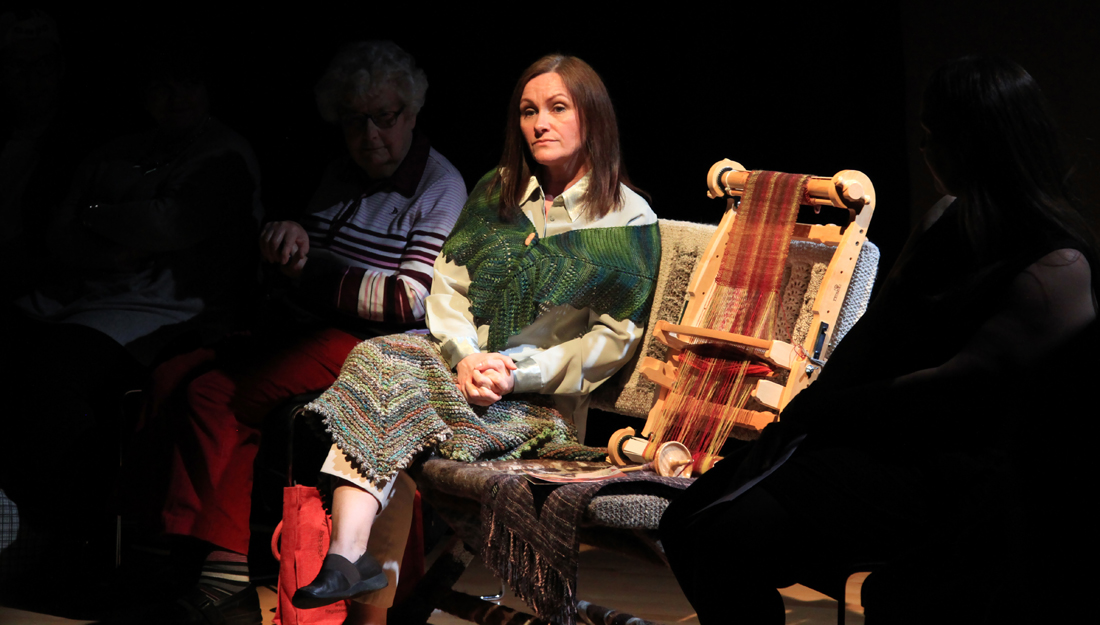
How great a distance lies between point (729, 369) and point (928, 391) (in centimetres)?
70

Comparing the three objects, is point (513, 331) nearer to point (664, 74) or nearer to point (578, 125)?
point (578, 125)

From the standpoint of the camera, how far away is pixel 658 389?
2.48 metres

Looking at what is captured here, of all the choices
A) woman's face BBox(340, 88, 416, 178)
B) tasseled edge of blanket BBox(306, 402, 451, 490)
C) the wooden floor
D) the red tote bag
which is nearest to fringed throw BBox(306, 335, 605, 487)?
tasseled edge of blanket BBox(306, 402, 451, 490)

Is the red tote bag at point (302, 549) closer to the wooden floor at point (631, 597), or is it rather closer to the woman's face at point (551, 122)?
the wooden floor at point (631, 597)

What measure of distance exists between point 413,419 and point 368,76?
143cm

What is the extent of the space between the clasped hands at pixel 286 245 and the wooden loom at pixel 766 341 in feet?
4.31

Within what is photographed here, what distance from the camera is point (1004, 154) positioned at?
1.58 meters

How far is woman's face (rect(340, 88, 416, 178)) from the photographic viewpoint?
331cm

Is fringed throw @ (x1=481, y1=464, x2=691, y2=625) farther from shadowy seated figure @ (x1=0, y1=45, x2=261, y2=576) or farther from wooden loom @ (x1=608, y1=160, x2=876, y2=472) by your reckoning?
shadowy seated figure @ (x1=0, y1=45, x2=261, y2=576)

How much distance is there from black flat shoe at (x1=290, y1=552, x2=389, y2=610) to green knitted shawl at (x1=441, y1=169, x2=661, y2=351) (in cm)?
63

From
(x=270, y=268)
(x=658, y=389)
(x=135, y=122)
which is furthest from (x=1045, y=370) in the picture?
(x=135, y=122)

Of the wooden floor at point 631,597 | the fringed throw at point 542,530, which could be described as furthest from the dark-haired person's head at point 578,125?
the wooden floor at point 631,597

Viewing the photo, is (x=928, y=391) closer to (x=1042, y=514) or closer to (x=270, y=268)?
(x=1042, y=514)

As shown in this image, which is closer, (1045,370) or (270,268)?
(1045,370)
